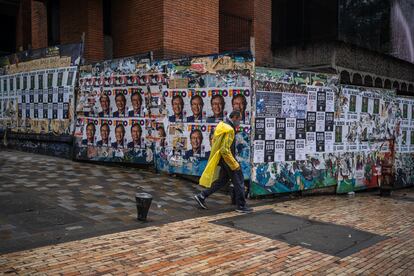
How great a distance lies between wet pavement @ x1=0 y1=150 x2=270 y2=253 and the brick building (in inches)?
164

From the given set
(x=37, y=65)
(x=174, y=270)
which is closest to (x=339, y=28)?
(x=37, y=65)

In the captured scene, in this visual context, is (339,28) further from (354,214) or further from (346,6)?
(354,214)

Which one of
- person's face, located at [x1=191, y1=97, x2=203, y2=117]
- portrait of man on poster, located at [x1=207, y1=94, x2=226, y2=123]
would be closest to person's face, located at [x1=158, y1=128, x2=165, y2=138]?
person's face, located at [x1=191, y1=97, x2=203, y2=117]

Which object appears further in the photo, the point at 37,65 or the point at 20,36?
the point at 20,36

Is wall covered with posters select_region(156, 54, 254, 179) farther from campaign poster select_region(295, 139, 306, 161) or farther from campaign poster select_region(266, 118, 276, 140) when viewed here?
campaign poster select_region(295, 139, 306, 161)

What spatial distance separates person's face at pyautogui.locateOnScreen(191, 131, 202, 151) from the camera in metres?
9.44

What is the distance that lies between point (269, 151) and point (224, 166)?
146 cm

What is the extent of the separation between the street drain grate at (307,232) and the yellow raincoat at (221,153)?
91 cm

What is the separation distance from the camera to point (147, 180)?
9711mm

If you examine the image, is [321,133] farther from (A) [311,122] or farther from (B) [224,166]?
(B) [224,166]

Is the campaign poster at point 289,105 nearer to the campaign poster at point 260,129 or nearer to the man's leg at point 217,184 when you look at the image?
the campaign poster at point 260,129

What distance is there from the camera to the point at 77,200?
7586mm

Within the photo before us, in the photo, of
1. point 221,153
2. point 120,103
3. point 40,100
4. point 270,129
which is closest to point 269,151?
point 270,129

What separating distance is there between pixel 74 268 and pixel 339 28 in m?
11.6
